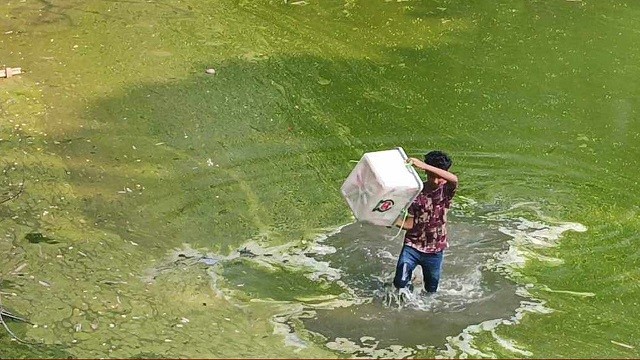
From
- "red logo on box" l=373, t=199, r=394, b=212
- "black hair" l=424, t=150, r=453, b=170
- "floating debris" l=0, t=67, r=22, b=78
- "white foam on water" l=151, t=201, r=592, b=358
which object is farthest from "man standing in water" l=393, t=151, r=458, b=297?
"floating debris" l=0, t=67, r=22, b=78

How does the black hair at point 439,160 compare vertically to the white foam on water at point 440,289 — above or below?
above

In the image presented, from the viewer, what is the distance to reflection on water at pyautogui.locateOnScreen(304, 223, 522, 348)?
4.73 meters

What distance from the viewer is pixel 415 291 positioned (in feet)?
16.9

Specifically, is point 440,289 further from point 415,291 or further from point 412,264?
point 412,264

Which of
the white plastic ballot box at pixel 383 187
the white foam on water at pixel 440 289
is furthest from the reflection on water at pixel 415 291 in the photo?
the white plastic ballot box at pixel 383 187

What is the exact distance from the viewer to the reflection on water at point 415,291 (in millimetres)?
4730

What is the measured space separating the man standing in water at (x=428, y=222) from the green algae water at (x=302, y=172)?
0.27 metres

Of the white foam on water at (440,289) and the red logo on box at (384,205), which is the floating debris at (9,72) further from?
the red logo on box at (384,205)

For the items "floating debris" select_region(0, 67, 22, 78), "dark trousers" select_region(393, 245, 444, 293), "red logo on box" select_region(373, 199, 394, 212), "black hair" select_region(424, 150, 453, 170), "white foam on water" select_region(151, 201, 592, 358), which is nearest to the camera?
"white foam on water" select_region(151, 201, 592, 358)

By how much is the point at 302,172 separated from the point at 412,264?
180cm

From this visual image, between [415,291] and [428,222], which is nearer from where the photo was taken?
[428,222]

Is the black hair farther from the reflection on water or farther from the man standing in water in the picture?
the reflection on water

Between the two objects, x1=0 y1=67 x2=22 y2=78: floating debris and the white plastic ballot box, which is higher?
the white plastic ballot box

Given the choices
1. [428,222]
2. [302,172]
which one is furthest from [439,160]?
[302,172]
